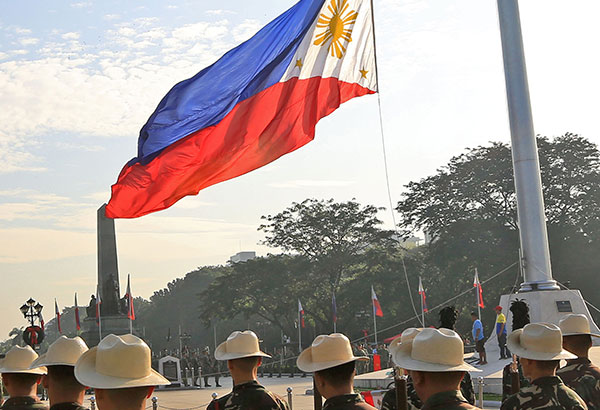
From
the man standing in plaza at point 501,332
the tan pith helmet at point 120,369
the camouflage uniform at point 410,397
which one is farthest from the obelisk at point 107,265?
the tan pith helmet at point 120,369

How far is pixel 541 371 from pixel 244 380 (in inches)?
75.6

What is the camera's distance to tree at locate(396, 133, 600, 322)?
4188cm

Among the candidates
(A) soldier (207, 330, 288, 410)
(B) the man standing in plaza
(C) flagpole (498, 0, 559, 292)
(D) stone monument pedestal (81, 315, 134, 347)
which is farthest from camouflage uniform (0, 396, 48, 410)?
(D) stone monument pedestal (81, 315, 134, 347)

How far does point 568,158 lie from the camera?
42.8m

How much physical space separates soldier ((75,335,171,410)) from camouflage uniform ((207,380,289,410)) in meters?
1.84

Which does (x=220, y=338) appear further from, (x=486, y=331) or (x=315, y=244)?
(x=486, y=331)

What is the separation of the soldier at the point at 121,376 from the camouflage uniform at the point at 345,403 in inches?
43.4

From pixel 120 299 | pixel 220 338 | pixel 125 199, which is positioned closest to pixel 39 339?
pixel 120 299

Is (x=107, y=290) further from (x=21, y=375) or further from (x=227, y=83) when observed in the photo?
(x=21, y=375)

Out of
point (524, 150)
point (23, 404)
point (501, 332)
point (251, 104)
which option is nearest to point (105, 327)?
point (501, 332)

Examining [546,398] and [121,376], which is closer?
[121,376]

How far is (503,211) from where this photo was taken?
4344cm

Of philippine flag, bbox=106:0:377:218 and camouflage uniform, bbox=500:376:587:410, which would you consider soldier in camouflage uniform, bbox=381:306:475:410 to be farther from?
philippine flag, bbox=106:0:377:218

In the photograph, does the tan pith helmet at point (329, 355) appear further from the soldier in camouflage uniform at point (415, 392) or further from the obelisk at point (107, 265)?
the obelisk at point (107, 265)
